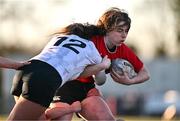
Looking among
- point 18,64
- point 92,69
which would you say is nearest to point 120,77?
point 92,69

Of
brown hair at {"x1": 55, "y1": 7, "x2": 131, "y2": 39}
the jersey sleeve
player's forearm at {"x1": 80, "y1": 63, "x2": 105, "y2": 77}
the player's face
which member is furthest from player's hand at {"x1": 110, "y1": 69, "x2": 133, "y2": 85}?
the jersey sleeve

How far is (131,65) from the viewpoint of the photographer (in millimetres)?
8922

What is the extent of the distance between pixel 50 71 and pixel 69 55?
282mm

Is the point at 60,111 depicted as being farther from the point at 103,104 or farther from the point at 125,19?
the point at 125,19

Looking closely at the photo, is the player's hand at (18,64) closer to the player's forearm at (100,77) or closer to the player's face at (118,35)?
the player's forearm at (100,77)

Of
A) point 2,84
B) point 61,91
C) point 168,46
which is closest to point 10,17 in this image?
point 2,84

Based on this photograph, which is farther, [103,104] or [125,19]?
[103,104]

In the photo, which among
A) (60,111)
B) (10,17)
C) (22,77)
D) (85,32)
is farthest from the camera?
(10,17)

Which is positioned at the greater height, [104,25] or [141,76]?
[104,25]

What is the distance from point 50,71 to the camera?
740cm

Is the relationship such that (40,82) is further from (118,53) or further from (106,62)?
(118,53)

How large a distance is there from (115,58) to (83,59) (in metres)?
1.05

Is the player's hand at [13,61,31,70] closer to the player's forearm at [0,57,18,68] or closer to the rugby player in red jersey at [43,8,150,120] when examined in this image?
the player's forearm at [0,57,18,68]

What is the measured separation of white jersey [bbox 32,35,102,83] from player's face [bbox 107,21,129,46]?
447 mm
